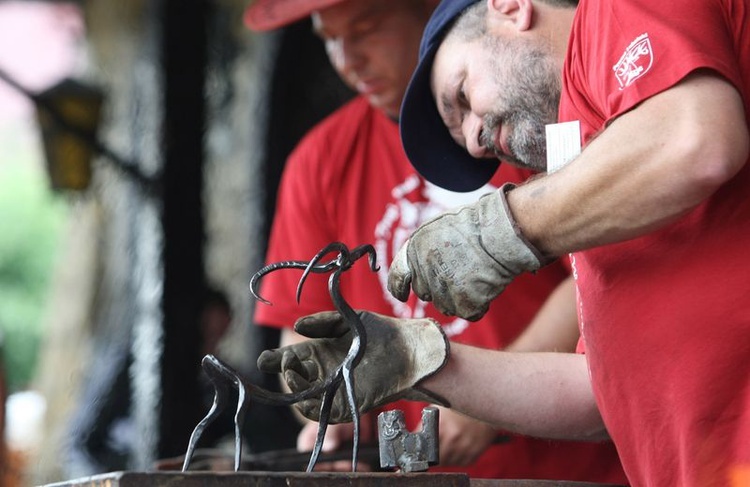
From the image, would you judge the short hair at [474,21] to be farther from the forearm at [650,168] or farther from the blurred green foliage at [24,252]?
the blurred green foliage at [24,252]

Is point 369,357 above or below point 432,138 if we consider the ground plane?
below

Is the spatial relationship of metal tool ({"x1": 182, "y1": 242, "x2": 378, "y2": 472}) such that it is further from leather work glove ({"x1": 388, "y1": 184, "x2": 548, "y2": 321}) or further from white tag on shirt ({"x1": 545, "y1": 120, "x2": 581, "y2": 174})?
white tag on shirt ({"x1": 545, "y1": 120, "x2": 581, "y2": 174})

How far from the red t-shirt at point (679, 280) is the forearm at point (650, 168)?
24 millimetres

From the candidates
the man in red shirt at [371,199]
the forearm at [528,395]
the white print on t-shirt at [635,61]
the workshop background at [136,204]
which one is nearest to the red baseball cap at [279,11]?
the man in red shirt at [371,199]

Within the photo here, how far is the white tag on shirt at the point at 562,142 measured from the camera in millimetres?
1986

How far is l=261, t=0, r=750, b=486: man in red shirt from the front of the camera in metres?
1.67

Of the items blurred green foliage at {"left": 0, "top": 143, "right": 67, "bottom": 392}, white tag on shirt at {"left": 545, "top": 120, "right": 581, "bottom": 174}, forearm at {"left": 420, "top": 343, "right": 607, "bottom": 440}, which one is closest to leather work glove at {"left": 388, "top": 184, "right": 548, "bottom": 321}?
white tag on shirt at {"left": 545, "top": 120, "right": 581, "bottom": 174}

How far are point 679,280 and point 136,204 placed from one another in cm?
266

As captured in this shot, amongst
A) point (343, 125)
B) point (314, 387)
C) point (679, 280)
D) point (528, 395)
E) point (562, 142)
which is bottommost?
point (528, 395)

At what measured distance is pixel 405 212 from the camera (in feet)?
10.8

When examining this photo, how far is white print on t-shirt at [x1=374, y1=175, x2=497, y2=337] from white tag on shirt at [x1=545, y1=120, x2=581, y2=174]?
44.3 inches

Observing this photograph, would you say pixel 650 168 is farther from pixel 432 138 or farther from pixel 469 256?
pixel 432 138

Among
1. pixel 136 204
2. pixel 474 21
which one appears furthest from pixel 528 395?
pixel 136 204

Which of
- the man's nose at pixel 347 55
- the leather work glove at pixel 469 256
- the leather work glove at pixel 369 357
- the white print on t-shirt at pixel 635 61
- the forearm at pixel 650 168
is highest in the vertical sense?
the man's nose at pixel 347 55
